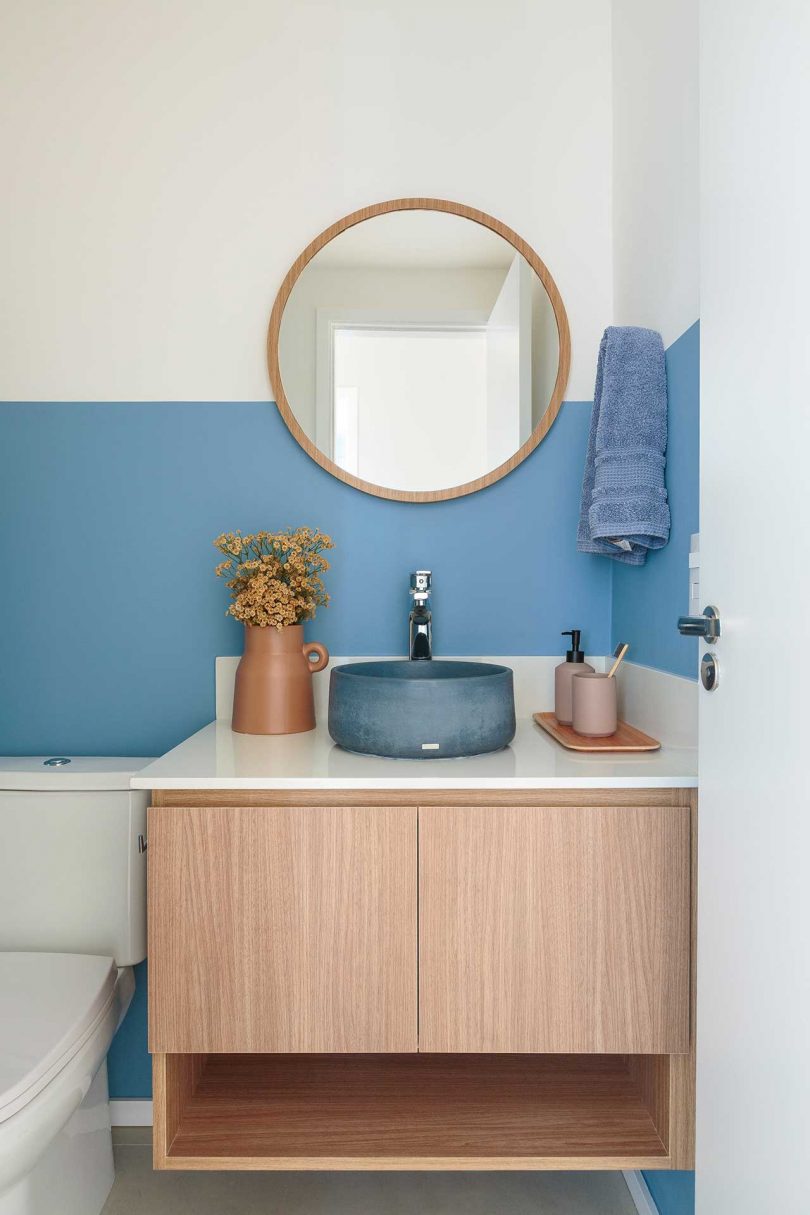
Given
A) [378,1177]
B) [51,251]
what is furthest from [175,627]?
[378,1177]

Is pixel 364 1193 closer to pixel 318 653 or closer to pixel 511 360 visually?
pixel 318 653

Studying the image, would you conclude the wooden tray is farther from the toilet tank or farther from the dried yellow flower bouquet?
the toilet tank

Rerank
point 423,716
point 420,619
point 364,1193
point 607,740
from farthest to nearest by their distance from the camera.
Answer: point 420,619 → point 364,1193 → point 607,740 → point 423,716

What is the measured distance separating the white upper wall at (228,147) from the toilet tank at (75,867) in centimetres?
82

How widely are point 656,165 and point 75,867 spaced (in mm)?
1625

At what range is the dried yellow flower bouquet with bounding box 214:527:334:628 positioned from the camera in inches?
64.6

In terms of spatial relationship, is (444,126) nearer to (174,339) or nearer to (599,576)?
(174,339)

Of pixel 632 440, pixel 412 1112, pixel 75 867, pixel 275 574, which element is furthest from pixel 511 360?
pixel 412 1112

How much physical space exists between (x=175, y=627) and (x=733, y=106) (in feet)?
4.44

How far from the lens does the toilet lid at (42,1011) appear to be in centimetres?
117

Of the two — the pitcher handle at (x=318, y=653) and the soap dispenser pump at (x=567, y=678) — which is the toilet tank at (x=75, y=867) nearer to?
the pitcher handle at (x=318, y=653)

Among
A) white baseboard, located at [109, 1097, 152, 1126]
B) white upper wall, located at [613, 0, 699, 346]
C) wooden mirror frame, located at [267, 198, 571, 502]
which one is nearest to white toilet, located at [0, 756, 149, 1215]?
white baseboard, located at [109, 1097, 152, 1126]

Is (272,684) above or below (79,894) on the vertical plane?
above

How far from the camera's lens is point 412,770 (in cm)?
134
